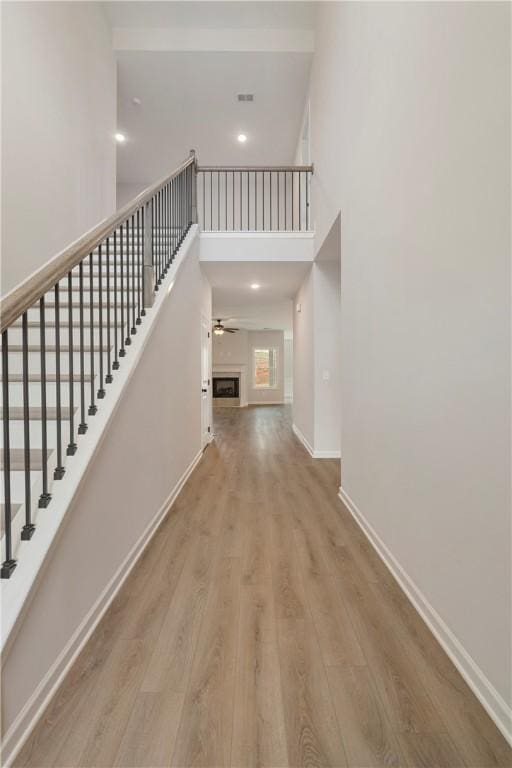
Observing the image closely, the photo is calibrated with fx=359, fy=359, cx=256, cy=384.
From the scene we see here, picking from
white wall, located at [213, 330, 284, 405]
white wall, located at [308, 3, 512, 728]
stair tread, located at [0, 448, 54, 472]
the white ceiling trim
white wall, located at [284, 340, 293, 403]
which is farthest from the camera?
white wall, located at [284, 340, 293, 403]

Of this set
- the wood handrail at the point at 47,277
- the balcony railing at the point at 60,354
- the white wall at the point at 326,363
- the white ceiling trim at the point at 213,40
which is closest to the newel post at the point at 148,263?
the balcony railing at the point at 60,354

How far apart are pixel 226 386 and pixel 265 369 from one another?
1.83 metres

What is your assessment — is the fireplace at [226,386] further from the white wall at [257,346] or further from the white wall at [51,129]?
the white wall at [51,129]

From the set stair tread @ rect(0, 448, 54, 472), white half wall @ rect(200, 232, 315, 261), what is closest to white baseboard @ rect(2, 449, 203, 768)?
stair tread @ rect(0, 448, 54, 472)

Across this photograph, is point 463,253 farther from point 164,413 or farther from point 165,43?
point 165,43

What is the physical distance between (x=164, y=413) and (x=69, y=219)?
8.32ft

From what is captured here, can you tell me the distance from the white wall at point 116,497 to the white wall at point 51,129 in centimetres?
135

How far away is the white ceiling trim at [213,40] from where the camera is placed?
201 inches

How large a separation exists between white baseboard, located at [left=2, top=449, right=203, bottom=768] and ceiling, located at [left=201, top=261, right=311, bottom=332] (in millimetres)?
4016

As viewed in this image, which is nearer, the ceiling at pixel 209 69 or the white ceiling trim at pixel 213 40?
the ceiling at pixel 209 69

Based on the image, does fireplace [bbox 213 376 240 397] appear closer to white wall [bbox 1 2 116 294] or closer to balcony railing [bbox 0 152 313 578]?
white wall [bbox 1 2 116 294]

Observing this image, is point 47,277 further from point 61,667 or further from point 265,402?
point 265,402

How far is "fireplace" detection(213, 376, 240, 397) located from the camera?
13.3 m

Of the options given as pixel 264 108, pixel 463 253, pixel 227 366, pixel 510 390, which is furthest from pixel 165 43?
pixel 227 366
